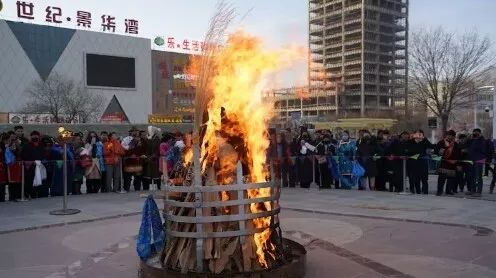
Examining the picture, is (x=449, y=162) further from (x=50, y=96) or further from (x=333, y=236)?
(x=50, y=96)

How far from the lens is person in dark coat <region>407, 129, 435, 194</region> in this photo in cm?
1309

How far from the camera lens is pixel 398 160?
1348cm

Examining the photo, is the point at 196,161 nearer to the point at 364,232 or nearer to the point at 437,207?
the point at 364,232

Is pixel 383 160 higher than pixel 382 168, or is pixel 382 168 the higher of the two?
pixel 383 160

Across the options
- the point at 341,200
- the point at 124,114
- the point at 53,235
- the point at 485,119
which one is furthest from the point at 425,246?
the point at 124,114

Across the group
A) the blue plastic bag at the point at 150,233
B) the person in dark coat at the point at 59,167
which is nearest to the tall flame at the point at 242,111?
the blue plastic bag at the point at 150,233

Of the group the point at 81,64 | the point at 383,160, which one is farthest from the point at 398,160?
the point at 81,64

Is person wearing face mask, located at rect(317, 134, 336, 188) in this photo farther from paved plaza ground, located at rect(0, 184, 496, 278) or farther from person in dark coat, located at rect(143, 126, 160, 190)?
person in dark coat, located at rect(143, 126, 160, 190)

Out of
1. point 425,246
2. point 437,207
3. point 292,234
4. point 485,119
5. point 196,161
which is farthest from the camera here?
point 485,119

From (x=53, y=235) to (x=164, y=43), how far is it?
7951 cm

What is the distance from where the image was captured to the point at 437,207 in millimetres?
10711

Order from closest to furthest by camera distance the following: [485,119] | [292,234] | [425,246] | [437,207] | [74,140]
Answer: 1. [425,246]
2. [292,234]
3. [437,207]
4. [74,140]
5. [485,119]

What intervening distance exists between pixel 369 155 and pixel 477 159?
2.77m

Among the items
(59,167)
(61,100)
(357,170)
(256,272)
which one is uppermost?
(61,100)
